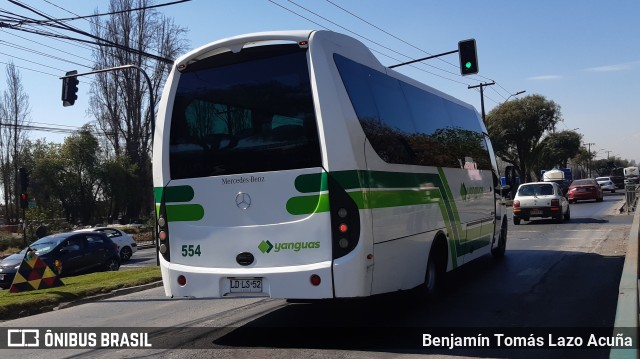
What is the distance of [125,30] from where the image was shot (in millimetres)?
52938

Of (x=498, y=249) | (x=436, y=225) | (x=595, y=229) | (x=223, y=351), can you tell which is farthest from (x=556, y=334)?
(x=595, y=229)

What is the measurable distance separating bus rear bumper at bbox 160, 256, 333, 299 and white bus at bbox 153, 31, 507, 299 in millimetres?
12

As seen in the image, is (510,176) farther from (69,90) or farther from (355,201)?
(69,90)

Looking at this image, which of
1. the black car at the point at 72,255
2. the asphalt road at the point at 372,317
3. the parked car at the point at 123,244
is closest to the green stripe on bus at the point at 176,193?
the asphalt road at the point at 372,317

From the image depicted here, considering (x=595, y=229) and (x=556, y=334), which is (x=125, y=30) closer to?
(x=595, y=229)

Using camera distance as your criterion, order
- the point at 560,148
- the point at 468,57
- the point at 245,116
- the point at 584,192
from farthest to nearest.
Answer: the point at 560,148 → the point at 584,192 → the point at 468,57 → the point at 245,116

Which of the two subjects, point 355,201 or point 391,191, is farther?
point 391,191

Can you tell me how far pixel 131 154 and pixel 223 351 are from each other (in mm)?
51866

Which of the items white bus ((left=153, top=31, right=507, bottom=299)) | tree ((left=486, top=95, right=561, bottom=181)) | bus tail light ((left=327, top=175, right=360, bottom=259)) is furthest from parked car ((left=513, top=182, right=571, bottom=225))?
tree ((left=486, top=95, right=561, bottom=181))

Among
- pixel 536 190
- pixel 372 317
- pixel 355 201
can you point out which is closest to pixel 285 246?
pixel 355 201

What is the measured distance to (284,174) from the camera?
667 cm

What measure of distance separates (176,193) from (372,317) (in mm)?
2938

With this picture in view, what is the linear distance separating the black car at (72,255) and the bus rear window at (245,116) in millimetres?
11921

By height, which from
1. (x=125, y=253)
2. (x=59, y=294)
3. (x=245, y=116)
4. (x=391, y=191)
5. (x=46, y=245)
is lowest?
(x=125, y=253)
